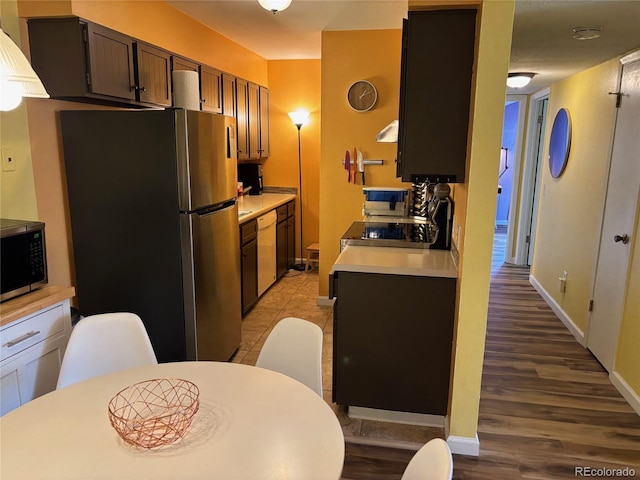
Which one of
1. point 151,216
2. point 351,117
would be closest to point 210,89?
point 351,117

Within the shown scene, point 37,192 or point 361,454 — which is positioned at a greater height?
point 37,192

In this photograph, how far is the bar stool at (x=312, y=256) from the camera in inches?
215

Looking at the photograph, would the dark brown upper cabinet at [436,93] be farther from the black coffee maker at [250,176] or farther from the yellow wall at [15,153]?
the black coffee maker at [250,176]

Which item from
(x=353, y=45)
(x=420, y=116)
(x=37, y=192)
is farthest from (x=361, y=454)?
(x=353, y=45)

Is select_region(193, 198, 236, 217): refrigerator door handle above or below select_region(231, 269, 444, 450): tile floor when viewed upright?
above

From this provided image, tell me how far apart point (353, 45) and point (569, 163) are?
2260 mm

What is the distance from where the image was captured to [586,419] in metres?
2.65

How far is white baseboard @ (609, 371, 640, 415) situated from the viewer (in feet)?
8.95

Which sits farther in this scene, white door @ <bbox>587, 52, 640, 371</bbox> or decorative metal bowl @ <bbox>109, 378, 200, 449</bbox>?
white door @ <bbox>587, 52, 640, 371</bbox>

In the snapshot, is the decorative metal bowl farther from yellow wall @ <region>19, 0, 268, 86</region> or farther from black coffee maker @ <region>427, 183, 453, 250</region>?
yellow wall @ <region>19, 0, 268, 86</region>

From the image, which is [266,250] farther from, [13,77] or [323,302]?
[13,77]

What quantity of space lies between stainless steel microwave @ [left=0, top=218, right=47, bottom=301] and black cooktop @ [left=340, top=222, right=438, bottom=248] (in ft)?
5.52

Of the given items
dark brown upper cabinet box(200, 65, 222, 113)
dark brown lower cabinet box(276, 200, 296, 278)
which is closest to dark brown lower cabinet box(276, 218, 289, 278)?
dark brown lower cabinet box(276, 200, 296, 278)

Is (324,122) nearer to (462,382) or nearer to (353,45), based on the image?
(353,45)
